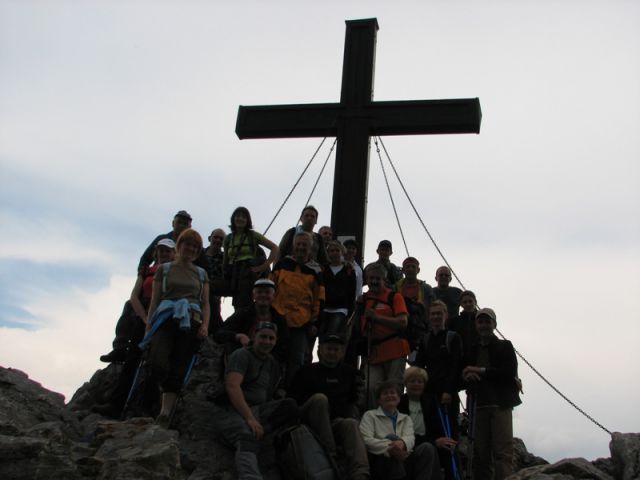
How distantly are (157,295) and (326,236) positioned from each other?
2.97m

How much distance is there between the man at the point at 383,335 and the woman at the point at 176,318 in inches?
72.0

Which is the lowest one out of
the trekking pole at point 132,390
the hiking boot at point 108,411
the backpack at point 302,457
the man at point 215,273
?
the backpack at point 302,457

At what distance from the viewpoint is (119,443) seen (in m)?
5.96

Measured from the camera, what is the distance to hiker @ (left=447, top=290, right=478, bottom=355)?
8109 mm

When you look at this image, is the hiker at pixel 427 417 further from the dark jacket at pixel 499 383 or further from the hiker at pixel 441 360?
the dark jacket at pixel 499 383

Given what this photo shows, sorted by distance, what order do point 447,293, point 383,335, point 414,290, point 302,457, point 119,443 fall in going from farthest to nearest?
point 447,293 < point 414,290 < point 383,335 < point 302,457 < point 119,443

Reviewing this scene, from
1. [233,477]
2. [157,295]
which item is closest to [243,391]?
[233,477]

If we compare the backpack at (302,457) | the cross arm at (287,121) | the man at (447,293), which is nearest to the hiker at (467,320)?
the man at (447,293)

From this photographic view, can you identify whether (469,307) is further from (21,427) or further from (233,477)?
(21,427)

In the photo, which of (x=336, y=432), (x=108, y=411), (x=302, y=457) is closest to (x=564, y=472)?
(x=336, y=432)

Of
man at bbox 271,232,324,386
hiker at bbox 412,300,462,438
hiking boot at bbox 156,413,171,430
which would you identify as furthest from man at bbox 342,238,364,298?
hiking boot at bbox 156,413,171,430

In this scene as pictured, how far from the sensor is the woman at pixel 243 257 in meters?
8.48

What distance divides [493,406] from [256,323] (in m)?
2.44

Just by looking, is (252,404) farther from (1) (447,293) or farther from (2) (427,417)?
(1) (447,293)
